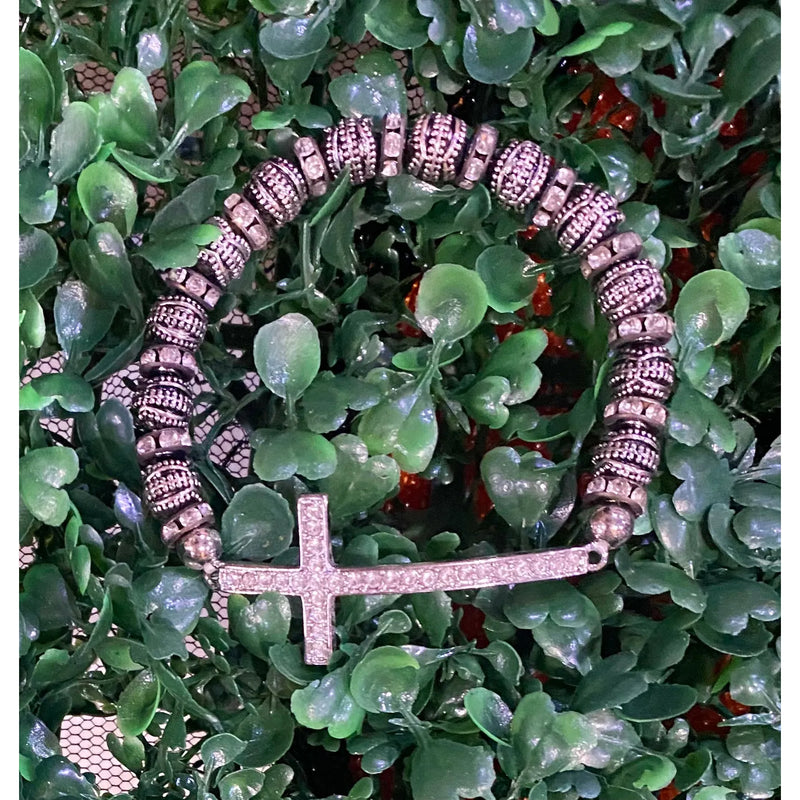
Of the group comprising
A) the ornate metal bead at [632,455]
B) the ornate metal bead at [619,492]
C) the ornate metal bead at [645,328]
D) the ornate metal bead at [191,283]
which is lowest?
the ornate metal bead at [619,492]

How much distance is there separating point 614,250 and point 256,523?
214 millimetres

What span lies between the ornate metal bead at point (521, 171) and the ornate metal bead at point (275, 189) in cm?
9

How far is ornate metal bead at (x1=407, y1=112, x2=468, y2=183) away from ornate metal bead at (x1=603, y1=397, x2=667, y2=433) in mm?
138

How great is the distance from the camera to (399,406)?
1.35 feet

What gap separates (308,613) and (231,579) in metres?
0.04

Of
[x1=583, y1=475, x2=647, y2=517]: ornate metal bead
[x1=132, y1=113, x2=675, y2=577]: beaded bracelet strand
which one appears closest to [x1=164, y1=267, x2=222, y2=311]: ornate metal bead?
[x1=132, y1=113, x2=675, y2=577]: beaded bracelet strand

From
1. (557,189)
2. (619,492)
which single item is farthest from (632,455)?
(557,189)

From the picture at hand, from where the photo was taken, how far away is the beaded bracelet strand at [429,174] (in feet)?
1.32

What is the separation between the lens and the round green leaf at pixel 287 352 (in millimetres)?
402

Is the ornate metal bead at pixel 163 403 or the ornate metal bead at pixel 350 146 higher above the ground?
the ornate metal bead at pixel 350 146

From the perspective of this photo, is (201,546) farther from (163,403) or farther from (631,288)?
(631,288)

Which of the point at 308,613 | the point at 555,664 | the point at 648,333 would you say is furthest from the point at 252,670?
the point at 648,333

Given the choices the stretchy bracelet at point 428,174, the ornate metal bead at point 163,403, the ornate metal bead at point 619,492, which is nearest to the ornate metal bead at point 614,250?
the stretchy bracelet at point 428,174

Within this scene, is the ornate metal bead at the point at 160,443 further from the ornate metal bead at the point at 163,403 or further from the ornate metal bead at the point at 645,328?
the ornate metal bead at the point at 645,328
